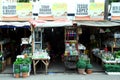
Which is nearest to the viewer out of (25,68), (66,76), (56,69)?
(25,68)

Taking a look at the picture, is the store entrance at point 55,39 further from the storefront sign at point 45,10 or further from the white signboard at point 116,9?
the white signboard at point 116,9

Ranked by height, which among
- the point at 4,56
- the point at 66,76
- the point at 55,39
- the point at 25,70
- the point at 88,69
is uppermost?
the point at 55,39

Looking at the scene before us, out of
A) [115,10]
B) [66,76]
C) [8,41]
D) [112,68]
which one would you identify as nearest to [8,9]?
[8,41]

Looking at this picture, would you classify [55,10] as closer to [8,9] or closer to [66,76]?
[8,9]

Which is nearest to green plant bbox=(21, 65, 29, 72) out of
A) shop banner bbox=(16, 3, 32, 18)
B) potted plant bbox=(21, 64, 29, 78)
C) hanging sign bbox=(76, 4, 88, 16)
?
potted plant bbox=(21, 64, 29, 78)

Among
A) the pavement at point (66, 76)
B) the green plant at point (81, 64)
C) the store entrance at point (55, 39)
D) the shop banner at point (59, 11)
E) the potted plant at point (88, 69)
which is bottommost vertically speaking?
the pavement at point (66, 76)

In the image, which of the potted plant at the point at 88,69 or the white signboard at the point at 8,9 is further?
the white signboard at the point at 8,9

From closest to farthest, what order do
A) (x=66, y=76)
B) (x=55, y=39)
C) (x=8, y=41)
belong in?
1. (x=66, y=76)
2. (x=8, y=41)
3. (x=55, y=39)

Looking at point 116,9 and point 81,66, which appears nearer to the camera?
point 81,66

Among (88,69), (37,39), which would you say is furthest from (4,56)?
(88,69)

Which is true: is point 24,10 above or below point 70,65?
above

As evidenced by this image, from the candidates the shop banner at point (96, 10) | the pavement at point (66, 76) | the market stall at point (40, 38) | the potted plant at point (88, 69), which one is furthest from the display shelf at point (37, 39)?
the shop banner at point (96, 10)

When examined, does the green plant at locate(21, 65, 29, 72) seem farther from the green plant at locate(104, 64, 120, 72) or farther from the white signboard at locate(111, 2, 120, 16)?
the white signboard at locate(111, 2, 120, 16)

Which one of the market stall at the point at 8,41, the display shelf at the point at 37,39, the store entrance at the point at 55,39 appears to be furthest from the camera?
the store entrance at the point at 55,39
